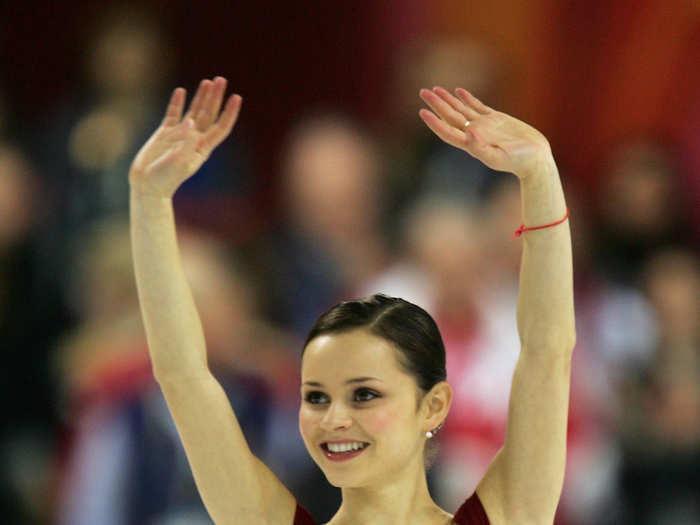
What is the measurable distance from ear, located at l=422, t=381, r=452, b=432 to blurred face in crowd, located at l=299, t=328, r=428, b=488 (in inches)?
2.5

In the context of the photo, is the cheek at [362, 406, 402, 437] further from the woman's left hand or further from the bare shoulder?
the woman's left hand

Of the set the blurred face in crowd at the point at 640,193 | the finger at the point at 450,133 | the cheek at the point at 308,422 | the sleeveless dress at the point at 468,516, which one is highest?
the blurred face in crowd at the point at 640,193

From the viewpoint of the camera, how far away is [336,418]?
2.50 m

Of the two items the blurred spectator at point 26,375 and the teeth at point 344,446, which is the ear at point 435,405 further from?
the blurred spectator at point 26,375

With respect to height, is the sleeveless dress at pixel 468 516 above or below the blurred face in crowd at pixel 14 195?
below

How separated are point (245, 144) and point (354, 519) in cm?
299

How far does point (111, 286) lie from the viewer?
180 inches

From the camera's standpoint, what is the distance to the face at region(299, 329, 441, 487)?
251 cm

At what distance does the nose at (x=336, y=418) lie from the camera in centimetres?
249

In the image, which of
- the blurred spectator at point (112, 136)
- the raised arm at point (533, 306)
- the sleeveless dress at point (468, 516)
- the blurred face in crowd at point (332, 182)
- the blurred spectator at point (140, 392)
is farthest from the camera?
the blurred face in crowd at point (332, 182)

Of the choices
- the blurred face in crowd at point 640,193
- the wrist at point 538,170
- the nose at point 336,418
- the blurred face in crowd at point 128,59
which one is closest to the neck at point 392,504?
the nose at point 336,418

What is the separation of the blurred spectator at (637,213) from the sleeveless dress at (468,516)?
2.42 metres

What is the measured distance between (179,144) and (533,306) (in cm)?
84

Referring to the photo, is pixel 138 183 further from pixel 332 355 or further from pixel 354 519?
pixel 354 519
